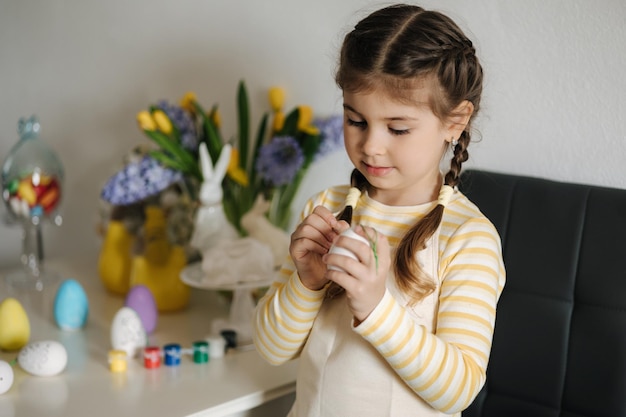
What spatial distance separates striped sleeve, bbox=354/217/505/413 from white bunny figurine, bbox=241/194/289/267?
0.57 meters

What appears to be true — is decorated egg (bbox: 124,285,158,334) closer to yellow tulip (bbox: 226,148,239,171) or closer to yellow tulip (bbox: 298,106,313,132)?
yellow tulip (bbox: 226,148,239,171)

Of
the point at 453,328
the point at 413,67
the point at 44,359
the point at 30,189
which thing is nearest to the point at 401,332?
the point at 453,328

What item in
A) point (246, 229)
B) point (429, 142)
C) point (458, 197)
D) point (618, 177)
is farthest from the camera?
point (246, 229)

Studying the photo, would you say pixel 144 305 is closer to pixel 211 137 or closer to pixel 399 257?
pixel 211 137

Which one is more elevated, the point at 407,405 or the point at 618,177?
the point at 618,177

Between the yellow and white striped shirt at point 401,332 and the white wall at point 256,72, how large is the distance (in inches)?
12.4

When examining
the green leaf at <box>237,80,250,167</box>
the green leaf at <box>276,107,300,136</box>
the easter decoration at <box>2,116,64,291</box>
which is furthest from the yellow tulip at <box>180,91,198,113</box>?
the easter decoration at <box>2,116,64,291</box>

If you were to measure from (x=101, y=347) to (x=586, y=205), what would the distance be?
0.90 meters

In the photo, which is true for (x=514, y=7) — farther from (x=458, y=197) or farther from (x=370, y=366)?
(x=370, y=366)

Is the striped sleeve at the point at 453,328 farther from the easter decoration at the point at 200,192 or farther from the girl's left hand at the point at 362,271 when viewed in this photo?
the easter decoration at the point at 200,192

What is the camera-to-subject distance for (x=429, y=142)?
3.33ft

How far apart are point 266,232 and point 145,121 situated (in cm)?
34

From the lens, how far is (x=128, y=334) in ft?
4.70

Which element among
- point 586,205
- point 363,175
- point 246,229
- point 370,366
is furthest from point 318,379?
point 246,229
